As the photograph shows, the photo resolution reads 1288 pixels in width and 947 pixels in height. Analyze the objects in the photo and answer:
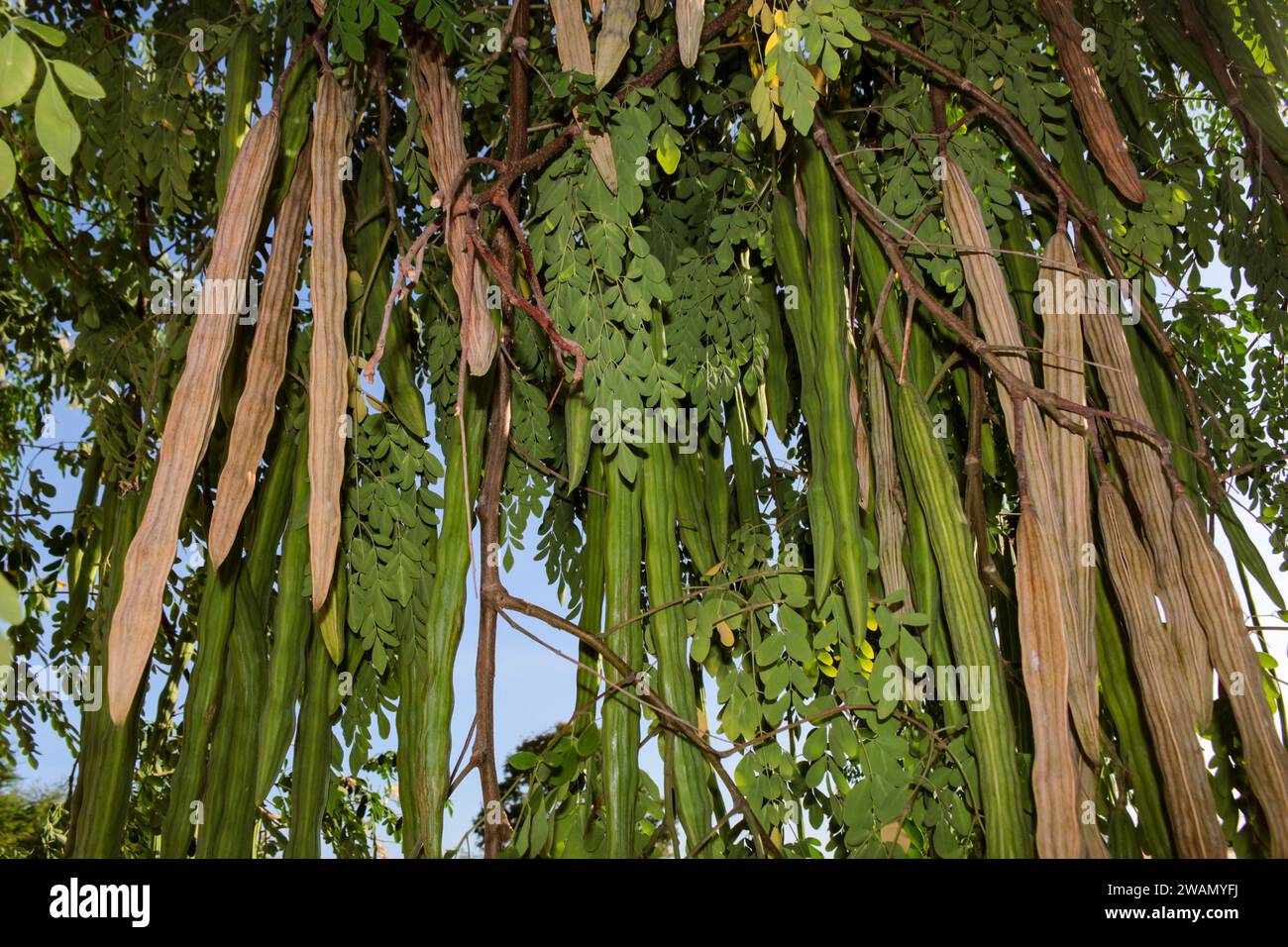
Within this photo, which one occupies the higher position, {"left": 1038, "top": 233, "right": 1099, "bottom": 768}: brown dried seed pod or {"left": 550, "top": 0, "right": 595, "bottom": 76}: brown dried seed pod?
{"left": 550, "top": 0, "right": 595, "bottom": 76}: brown dried seed pod

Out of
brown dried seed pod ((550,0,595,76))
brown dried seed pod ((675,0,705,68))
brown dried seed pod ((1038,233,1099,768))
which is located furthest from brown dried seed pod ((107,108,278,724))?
brown dried seed pod ((1038,233,1099,768))

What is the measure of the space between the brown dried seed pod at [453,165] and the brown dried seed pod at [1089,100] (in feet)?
2.14

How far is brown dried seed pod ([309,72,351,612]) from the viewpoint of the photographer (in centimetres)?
83

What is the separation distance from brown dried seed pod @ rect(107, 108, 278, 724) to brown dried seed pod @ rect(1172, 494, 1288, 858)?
87 centimetres

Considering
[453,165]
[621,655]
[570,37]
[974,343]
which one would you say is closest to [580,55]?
A: [570,37]

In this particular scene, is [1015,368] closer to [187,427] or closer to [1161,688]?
[1161,688]

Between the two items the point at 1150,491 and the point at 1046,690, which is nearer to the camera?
the point at 1046,690

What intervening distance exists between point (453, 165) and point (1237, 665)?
0.85 m

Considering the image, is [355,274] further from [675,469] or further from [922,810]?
[922,810]

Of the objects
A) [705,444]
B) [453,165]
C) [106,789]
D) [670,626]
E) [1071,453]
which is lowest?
[106,789]

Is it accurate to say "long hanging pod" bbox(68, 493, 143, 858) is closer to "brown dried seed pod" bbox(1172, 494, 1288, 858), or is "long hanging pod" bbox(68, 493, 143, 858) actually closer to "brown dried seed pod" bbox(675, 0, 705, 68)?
"brown dried seed pod" bbox(675, 0, 705, 68)

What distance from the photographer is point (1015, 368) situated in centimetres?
Answer: 95

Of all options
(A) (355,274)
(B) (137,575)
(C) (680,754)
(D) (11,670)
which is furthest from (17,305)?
(C) (680,754)

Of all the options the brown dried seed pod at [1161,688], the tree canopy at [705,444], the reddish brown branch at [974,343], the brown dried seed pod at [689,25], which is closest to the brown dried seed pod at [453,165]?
the tree canopy at [705,444]
